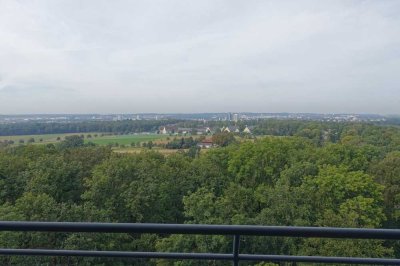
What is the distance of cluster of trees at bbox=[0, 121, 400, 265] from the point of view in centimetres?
1382

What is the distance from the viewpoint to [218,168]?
23828 millimetres

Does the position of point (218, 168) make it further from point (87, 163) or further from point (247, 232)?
point (247, 232)

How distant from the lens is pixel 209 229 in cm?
148

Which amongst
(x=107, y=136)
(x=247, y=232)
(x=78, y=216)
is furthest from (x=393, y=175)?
(x=107, y=136)

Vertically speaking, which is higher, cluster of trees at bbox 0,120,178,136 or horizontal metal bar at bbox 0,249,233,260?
horizontal metal bar at bbox 0,249,233,260

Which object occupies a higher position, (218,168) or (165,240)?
(218,168)

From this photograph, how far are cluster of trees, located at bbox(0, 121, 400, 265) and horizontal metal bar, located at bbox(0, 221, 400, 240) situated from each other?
9706 mm

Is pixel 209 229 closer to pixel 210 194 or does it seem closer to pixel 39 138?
pixel 210 194

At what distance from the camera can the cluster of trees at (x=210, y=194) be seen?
544 inches

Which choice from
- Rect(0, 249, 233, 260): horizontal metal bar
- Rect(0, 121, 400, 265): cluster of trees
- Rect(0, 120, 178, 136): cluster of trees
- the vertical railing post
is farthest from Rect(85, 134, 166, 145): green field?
the vertical railing post

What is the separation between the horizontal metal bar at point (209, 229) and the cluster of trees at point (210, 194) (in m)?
9.71

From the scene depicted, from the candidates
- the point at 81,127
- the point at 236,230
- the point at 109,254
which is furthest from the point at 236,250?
the point at 81,127

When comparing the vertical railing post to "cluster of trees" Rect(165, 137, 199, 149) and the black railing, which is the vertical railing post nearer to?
the black railing

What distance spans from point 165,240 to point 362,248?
808cm
